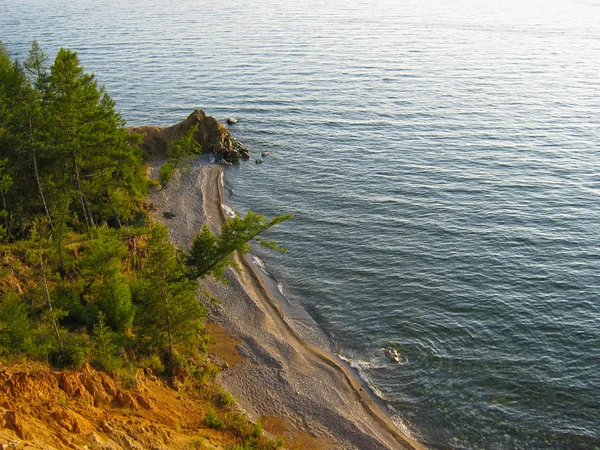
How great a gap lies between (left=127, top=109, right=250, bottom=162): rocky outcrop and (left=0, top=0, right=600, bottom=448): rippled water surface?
377 centimetres

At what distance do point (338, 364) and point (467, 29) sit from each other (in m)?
131

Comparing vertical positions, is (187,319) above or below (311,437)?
above

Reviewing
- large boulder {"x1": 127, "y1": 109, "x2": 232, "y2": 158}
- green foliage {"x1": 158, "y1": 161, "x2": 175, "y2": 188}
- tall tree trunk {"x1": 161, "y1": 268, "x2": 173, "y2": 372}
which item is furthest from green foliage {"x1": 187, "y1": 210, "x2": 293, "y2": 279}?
large boulder {"x1": 127, "y1": 109, "x2": 232, "y2": 158}

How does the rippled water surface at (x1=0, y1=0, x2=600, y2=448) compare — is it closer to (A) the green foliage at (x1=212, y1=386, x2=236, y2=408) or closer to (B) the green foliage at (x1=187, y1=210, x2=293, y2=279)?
(A) the green foliage at (x1=212, y1=386, x2=236, y2=408)

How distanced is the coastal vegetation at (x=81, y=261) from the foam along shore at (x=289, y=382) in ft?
9.31

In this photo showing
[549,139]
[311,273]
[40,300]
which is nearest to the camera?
[40,300]

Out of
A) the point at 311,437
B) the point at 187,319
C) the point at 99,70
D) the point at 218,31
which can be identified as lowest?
the point at 311,437

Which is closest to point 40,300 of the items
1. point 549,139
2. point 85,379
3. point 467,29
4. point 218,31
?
point 85,379

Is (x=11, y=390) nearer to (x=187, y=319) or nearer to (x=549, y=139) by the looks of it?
(x=187, y=319)

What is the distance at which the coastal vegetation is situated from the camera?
3145cm

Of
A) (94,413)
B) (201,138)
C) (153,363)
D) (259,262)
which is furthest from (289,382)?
(201,138)

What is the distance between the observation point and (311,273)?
51594 mm

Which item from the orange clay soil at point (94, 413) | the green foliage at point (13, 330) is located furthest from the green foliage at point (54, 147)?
the orange clay soil at point (94, 413)

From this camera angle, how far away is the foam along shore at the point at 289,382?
3519cm
